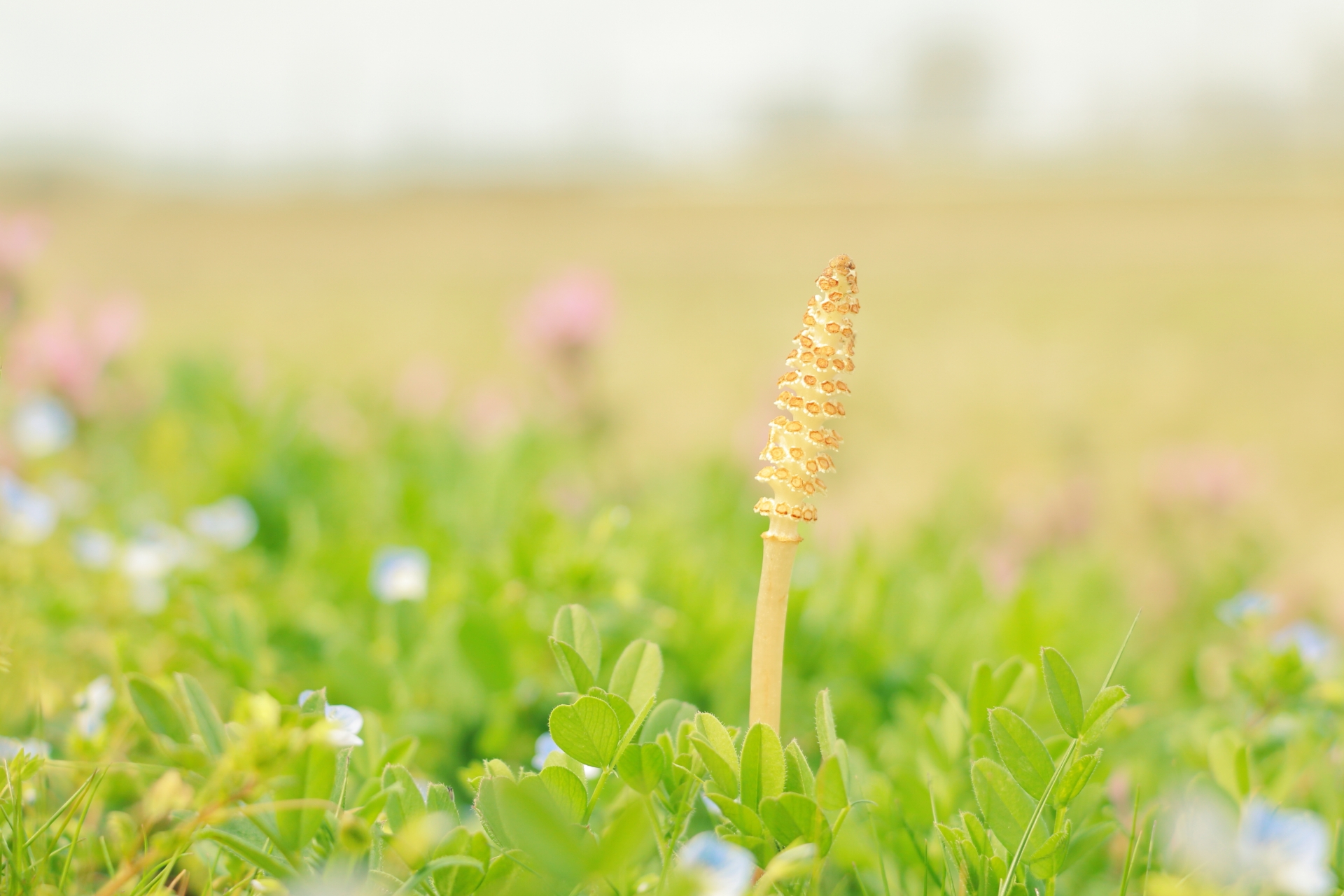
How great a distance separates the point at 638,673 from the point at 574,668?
0.20 ft

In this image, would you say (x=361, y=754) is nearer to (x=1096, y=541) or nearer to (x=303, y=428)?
(x=303, y=428)

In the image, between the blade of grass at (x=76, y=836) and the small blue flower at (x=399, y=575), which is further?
the small blue flower at (x=399, y=575)

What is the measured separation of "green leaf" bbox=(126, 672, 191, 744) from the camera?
811mm

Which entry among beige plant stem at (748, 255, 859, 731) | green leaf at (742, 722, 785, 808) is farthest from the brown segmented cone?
green leaf at (742, 722, 785, 808)

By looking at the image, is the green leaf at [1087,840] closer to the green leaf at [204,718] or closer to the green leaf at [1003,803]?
the green leaf at [1003,803]

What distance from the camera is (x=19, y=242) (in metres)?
1.96

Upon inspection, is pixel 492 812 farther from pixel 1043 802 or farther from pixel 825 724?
pixel 1043 802

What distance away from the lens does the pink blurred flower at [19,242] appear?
1942 millimetres

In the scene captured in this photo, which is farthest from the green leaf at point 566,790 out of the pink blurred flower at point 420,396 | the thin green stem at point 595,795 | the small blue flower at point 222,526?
the pink blurred flower at point 420,396

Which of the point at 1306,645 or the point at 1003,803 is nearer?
the point at 1003,803

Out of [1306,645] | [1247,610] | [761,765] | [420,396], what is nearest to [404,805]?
[761,765]

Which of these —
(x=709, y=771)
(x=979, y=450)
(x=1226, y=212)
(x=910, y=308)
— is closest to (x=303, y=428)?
(x=709, y=771)

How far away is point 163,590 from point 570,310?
1.05 m

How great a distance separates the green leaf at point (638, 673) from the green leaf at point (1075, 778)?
0.92 feet
